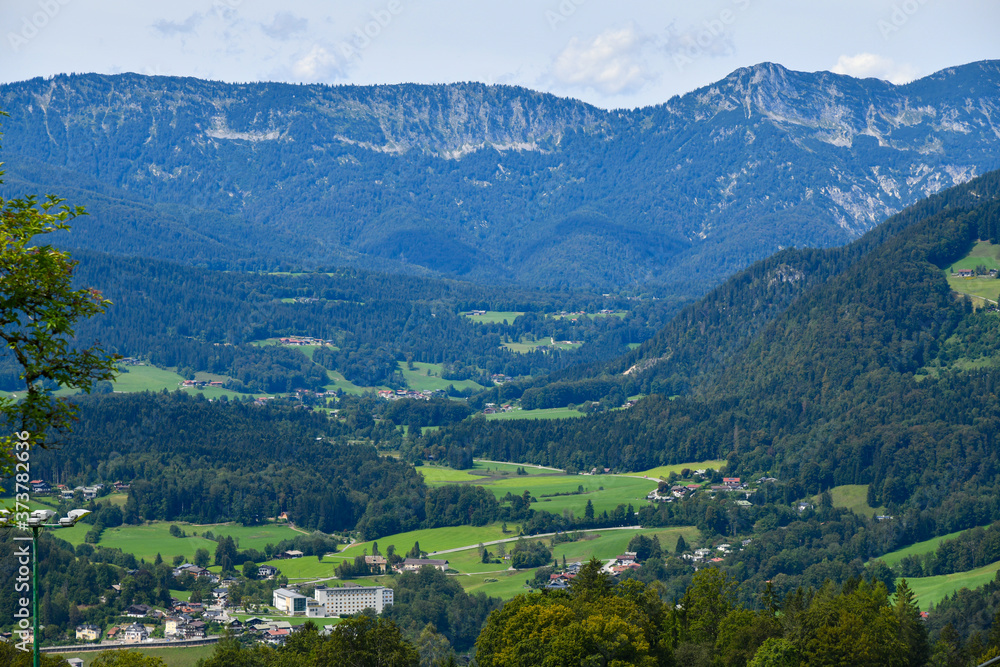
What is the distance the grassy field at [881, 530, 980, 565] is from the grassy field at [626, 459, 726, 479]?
50294 millimetres

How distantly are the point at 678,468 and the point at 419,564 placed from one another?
241 ft

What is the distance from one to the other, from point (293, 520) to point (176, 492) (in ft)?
53.9

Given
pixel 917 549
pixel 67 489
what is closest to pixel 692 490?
pixel 917 549

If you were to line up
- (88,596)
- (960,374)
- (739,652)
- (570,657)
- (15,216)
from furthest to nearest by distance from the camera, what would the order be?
(960,374)
(88,596)
(739,652)
(570,657)
(15,216)

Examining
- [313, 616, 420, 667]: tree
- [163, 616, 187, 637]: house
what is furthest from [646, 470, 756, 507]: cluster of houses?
[313, 616, 420, 667]: tree

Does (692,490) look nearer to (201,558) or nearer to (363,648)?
(201,558)

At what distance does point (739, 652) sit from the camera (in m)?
60.5

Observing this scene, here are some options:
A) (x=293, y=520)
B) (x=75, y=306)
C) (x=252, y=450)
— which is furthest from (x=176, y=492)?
(x=75, y=306)

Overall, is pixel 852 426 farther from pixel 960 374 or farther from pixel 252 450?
pixel 252 450

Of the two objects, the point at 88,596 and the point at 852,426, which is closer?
the point at 88,596

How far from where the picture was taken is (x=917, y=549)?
443 ft

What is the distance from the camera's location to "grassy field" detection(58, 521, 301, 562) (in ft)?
442

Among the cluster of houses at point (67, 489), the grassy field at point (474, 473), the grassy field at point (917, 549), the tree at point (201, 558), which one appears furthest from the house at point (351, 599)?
the grassy field at point (474, 473)

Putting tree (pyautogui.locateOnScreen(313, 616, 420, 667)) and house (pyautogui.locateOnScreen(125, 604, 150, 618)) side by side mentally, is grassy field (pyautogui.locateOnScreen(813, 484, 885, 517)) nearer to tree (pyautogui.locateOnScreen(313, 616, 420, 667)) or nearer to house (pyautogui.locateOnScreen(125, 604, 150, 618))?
house (pyautogui.locateOnScreen(125, 604, 150, 618))
